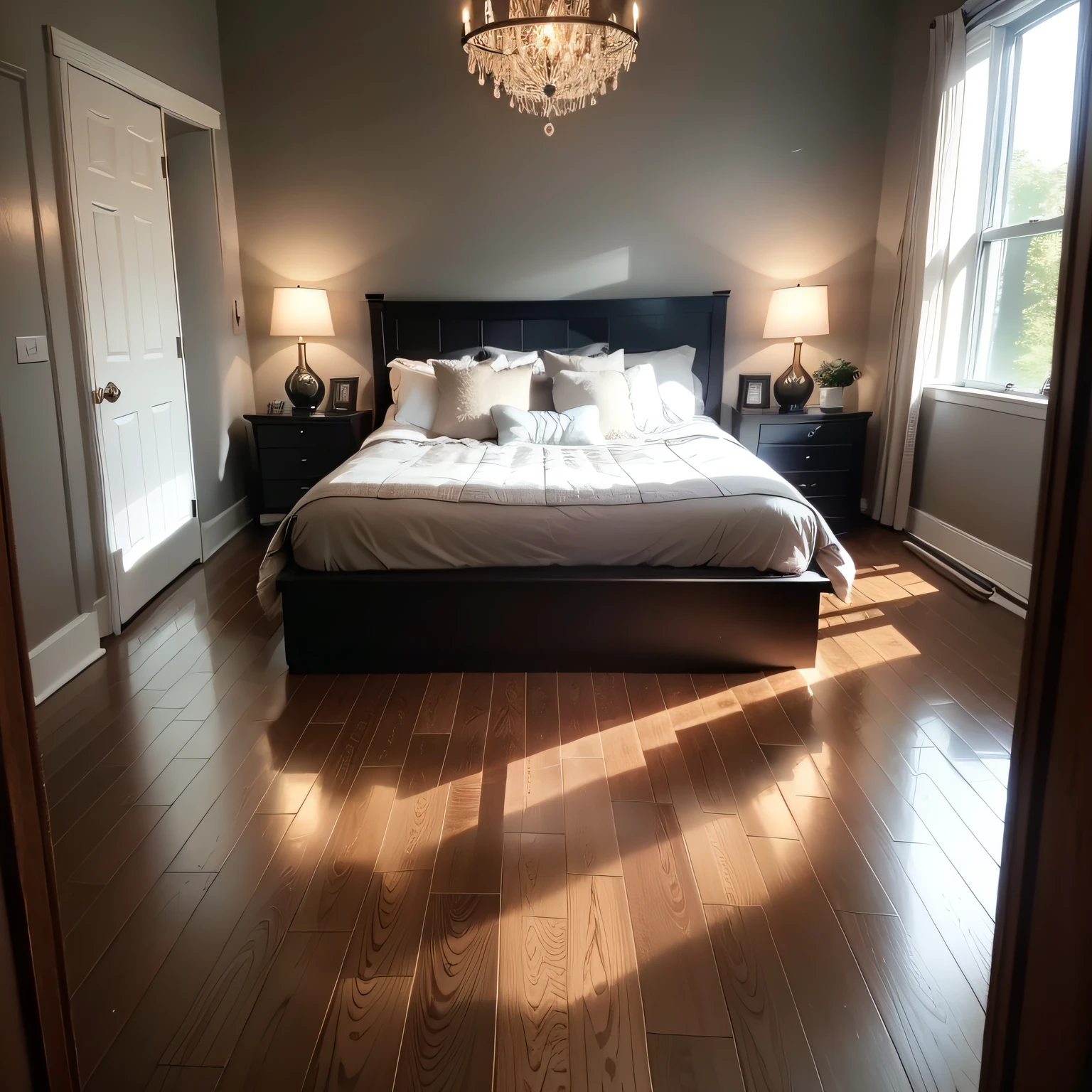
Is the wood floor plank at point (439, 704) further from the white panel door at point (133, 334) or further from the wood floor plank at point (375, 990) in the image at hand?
the white panel door at point (133, 334)

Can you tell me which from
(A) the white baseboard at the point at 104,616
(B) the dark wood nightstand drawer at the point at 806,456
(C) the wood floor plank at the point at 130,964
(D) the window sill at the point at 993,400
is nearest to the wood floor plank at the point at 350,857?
(C) the wood floor plank at the point at 130,964

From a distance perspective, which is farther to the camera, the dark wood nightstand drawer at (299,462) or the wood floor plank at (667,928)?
the dark wood nightstand drawer at (299,462)

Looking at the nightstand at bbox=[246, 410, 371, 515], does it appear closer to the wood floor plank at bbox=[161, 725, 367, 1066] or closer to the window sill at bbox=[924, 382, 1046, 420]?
the wood floor plank at bbox=[161, 725, 367, 1066]

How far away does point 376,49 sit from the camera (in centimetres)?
475

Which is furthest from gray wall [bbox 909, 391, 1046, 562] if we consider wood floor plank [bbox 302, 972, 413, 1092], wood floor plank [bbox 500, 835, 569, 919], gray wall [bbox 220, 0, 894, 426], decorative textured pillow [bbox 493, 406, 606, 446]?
wood floor plank [bbox 302, 972, 413, 1092]

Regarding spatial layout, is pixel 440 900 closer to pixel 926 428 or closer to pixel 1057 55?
pixel 926 428

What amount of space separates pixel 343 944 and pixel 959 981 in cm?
122

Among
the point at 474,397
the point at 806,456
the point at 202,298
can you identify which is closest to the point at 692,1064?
the point at 474,397

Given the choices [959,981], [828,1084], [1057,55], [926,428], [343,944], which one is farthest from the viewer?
[926,428]

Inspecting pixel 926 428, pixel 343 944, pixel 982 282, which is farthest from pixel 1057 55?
pixel 343 944

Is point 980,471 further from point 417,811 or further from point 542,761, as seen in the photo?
point 417,811

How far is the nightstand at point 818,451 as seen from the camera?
4.74m

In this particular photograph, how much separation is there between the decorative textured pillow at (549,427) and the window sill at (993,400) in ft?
5.79

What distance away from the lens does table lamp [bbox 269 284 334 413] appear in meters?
4.84
